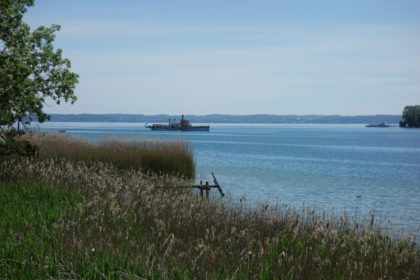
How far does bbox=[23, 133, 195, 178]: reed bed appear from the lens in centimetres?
2223

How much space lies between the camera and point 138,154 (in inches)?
901

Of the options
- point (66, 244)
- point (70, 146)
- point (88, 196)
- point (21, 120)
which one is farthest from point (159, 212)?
point (70, 146)

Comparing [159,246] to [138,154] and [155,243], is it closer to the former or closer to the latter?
[155,243]

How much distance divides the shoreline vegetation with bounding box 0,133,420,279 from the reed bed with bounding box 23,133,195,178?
6.50m

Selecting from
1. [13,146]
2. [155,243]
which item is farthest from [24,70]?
[155,243]

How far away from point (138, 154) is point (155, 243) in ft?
47.6

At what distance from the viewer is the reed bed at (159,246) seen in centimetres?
669

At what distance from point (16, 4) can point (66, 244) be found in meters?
13.9

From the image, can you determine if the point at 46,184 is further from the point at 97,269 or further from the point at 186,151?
the point at 186,151

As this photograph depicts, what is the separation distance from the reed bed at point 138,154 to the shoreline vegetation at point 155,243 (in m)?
6.50

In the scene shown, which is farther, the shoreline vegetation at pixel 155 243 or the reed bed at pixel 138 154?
the reed bed at pixel 138 154

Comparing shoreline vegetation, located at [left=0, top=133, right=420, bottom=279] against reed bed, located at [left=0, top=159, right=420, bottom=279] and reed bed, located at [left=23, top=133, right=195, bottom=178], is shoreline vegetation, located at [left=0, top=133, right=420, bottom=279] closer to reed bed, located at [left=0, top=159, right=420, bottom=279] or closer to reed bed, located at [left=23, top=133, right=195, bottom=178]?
reed bed, located at [left=0, top=159, right=420, bottom=279]

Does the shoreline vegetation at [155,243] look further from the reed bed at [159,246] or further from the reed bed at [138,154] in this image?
the reed bed at [138,154]

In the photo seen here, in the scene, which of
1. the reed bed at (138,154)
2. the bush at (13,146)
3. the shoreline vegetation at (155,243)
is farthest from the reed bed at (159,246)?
the reed bed at (138,154)
